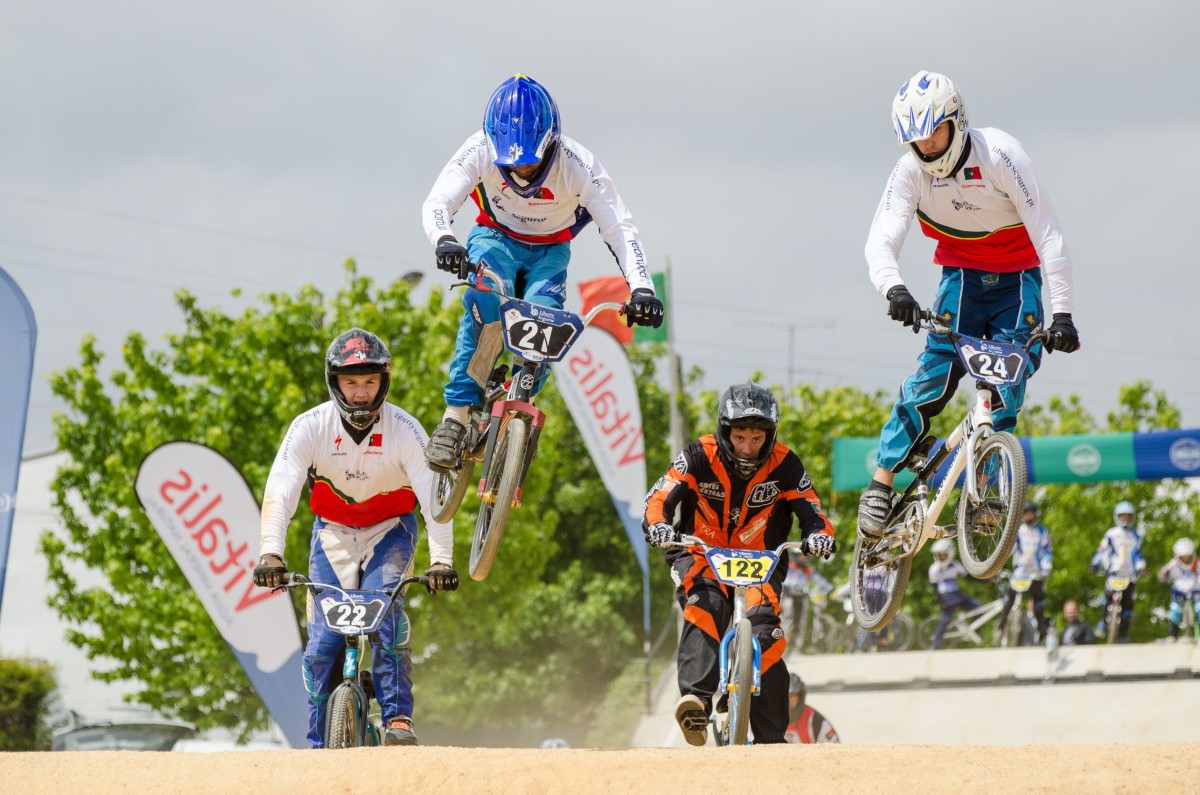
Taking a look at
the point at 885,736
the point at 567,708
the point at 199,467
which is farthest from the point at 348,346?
the point at 567,708

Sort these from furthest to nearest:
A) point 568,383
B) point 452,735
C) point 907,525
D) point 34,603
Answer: point 34,603 < point 452,735 < point 568,383 < point 907,525

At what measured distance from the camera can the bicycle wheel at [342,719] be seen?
32.4 ft

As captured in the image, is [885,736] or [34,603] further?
[34,603]

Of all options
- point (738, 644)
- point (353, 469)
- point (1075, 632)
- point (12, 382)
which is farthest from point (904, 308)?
point (1075, 632)

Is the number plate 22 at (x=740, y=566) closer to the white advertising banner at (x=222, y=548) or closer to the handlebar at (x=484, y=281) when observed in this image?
the handlebar at (x=484, y=281)

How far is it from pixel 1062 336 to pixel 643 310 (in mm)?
2587

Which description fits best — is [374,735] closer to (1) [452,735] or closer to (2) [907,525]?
(2) [907,525]

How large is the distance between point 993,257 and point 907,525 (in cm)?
192

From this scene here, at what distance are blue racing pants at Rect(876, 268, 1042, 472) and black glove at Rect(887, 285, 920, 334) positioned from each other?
13.0 inches

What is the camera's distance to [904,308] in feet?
34.3

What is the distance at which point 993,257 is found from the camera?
10977mm

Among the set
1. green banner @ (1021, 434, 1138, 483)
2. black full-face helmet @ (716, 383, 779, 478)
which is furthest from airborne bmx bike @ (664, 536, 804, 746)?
green banner @ (1021, 434, 1138, 483)

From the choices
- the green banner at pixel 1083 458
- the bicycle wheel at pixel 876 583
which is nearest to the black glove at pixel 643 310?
the bicycle wheel at pixel 876 583

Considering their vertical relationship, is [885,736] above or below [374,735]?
below
